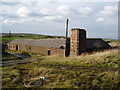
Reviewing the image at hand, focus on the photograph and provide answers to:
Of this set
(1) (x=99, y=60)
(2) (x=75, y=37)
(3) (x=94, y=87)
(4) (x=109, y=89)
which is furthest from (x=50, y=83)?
(2) (x=75, y=37)

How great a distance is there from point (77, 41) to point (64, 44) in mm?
6127

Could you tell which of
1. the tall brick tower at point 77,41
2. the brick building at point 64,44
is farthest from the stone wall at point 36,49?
the tall brick tower at point 77,41

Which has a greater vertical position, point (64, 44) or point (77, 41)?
point (77, 41)

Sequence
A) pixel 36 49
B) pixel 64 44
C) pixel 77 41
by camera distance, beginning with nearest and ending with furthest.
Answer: pixel 77 41 < pixel 64 44 < pixel 36 49

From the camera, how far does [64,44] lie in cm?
3400

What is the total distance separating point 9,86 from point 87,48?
2227 cm

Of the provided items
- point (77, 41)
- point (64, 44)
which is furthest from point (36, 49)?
point (77, 41)

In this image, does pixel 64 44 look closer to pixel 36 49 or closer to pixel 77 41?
pixel 77 41

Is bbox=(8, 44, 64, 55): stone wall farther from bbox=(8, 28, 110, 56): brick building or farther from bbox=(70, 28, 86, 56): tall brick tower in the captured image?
bbox=(70, 28, 86, 56): tall brick tower

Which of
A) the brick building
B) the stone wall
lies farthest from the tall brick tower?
the stone wall

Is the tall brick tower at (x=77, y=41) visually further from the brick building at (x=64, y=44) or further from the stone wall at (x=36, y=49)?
the stone wall at (x=36, y=49)

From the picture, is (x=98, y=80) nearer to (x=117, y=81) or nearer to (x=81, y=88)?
(x=117, y=81)

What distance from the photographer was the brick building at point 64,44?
28.6m

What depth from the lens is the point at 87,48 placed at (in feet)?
103
